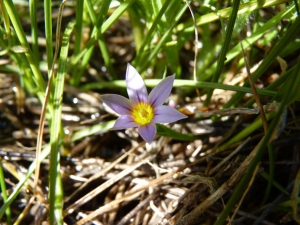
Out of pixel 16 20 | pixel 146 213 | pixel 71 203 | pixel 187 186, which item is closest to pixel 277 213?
pixel 187 186

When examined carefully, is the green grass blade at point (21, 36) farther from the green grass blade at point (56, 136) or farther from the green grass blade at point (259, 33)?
the green grass blade at point (259, 33)

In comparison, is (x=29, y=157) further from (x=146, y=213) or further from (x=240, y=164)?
(x=240, y=164)

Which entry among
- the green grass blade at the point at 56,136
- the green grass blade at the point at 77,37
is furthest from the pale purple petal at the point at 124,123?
the green grass blade at the point at 77,37

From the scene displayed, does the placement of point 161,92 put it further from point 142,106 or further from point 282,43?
point 282,43

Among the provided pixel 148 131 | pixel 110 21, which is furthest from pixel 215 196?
pixel 110 21

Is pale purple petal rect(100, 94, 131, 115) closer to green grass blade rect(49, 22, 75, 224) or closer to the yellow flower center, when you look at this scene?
the yellow flower center

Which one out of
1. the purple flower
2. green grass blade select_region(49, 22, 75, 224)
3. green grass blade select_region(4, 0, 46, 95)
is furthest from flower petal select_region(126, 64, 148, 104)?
green grass blade select_region(4, 0, 46, 95)
